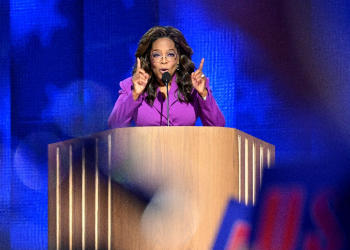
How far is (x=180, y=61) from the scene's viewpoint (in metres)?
2.43

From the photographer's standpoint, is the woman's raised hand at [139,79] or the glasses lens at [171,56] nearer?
the woman's raised hand at [139,79]

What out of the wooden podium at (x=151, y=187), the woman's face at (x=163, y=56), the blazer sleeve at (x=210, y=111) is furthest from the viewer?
the woman's face at (x=163, y=56)

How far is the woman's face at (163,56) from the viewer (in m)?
2.27

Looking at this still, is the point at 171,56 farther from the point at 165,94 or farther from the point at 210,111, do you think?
the point at 210,111

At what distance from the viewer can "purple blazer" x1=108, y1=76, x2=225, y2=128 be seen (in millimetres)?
2158

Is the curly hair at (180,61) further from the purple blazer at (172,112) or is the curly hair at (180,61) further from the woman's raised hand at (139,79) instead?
the woman's raised hand at (139,79)

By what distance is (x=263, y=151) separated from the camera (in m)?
1.98

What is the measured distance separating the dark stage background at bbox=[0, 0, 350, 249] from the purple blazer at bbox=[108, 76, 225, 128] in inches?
35.9

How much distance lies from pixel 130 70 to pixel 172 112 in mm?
1091

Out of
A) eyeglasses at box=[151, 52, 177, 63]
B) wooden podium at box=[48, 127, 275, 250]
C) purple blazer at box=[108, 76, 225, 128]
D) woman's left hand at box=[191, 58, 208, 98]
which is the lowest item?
wooden podium at box=[48, 127, 275, 250]

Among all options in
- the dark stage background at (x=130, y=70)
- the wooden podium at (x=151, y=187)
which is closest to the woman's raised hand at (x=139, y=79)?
the wooden podium at (x=151, y=187)

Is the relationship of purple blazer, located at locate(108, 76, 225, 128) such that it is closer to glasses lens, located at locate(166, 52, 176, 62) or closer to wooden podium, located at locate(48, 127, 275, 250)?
glasses lens, located at locate(166, 52, 176, 62)

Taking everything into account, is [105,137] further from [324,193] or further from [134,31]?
[134,31]

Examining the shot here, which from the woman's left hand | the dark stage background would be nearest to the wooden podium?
the woman's left hand
